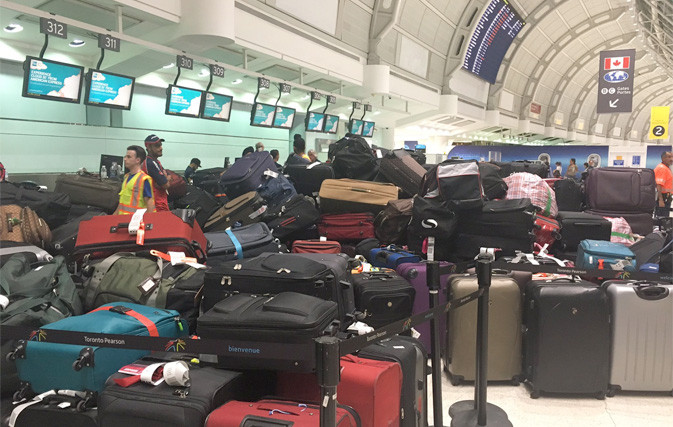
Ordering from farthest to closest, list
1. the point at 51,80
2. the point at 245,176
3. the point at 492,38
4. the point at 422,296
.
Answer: the point at 492,38
the point at 51,80
the point at 245,176
the point at 422,296

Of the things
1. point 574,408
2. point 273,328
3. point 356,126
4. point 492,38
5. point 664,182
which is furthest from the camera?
point 492,38

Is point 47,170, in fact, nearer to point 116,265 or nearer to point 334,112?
point 116,265

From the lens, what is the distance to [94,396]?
82.7 inches

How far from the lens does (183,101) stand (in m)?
8.66

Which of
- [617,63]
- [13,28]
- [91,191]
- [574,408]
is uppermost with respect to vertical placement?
[617,63]

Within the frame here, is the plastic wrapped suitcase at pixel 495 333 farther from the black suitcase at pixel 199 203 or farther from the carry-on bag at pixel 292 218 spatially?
the black suitcase at pixel 199 203

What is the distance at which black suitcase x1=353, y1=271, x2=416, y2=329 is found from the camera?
3.43m

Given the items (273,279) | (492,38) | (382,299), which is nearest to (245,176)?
(382,299)

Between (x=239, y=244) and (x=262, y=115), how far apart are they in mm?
7353

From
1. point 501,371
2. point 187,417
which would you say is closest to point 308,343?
point 187,417

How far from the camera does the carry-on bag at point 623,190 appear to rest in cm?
604

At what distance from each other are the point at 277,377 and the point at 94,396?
78cm

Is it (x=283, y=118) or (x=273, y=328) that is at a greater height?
(x=283, y=118)

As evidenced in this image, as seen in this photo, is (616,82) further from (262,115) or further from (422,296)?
(422,296)
